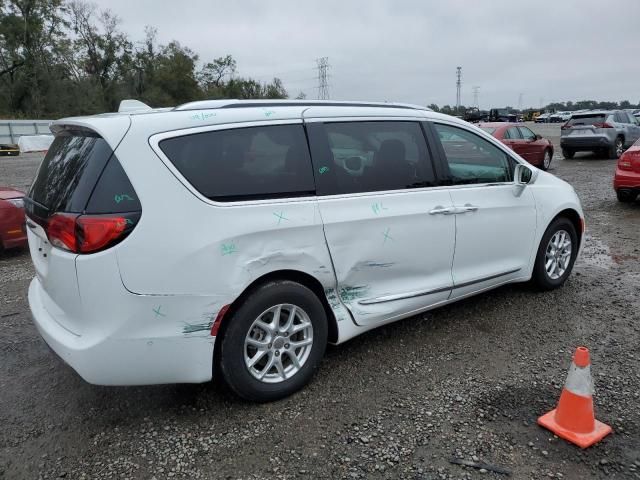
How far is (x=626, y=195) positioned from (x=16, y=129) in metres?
40.6

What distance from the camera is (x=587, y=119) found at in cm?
1798

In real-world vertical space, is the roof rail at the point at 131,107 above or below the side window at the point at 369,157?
above

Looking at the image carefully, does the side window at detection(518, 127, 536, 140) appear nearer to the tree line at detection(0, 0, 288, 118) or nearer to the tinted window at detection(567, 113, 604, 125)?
the tinted window at detection(567, 113, 604, 125)

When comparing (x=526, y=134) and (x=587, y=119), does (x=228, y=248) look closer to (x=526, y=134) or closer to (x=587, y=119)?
(x=526, y=134)

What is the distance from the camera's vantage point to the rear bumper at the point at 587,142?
17.4 metres

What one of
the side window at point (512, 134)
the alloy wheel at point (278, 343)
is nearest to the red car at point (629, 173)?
the side window at point (512, 134)

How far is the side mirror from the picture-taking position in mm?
4363

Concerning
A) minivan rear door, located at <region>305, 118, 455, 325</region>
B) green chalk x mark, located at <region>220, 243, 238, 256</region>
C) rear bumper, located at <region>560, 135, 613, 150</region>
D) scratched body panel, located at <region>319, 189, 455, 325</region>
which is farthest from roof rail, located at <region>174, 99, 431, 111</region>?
rear bumper, located at <region>560, 135, 613, 150</region>

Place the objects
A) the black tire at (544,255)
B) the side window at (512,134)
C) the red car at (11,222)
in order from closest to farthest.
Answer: the black tire at (544,255)
the red car at (11,222)
the side window at (512,134)

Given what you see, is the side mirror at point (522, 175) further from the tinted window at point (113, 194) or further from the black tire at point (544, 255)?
the tinted window at point (113, 194)

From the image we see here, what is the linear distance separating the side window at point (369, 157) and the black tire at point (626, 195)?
721cm

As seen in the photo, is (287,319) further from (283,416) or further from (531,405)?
(531,405)

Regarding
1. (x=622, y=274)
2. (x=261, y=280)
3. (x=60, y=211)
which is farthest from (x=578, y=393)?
(x=622, y=274)

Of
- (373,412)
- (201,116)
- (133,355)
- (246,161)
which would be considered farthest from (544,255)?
(133,355)
